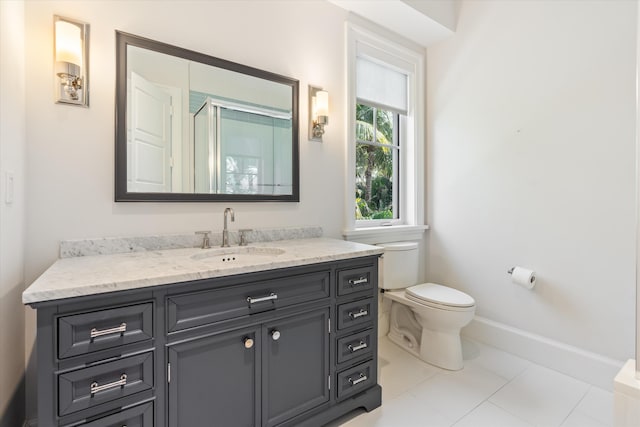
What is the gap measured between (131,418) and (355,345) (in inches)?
39.9

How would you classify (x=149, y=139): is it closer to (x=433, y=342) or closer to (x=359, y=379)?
(x=359, y=379)

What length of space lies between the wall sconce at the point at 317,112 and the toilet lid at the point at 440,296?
130cm

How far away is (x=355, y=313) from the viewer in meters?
1.62

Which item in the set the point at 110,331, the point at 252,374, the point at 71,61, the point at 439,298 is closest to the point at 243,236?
the point at 252,374

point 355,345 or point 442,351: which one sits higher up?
point 355,345

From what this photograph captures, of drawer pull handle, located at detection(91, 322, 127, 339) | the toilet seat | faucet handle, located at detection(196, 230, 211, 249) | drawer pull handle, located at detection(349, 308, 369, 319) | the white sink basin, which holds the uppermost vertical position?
faucet handle, located at detection(196, 230, 211, 249)

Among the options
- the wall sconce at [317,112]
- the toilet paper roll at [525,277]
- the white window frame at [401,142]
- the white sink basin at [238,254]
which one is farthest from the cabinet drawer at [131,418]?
the toilet paper roll at [525,277]

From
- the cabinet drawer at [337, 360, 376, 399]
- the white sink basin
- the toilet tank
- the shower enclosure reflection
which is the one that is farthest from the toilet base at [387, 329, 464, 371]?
the shower enclosure reflection

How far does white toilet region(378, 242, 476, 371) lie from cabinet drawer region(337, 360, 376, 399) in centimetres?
66

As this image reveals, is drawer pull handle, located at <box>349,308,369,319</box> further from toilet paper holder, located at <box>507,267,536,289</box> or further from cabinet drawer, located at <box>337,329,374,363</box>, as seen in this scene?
toilet paper holder, located at <box>507,267,536,289</box>

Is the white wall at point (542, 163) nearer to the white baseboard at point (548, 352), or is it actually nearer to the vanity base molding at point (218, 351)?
the white baseboard at point (548, 352)

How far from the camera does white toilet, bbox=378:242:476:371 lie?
205 centimetres

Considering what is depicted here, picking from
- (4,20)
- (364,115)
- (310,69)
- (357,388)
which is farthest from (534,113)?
(4,20)

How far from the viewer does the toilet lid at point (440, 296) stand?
2.03 m
